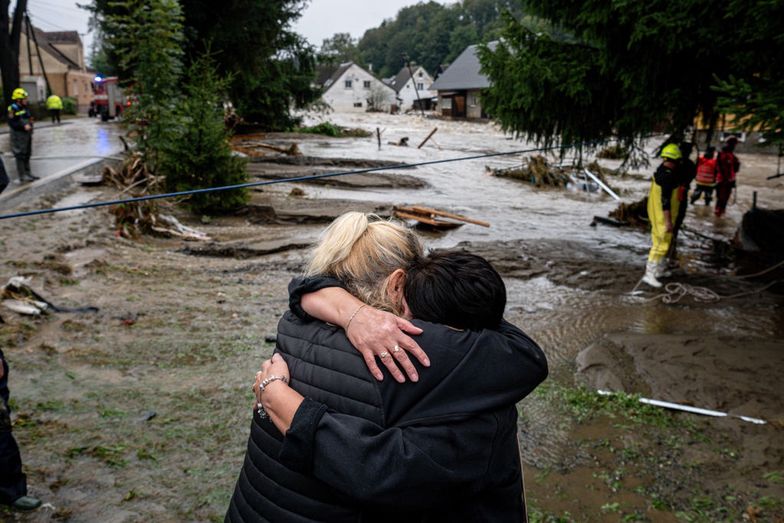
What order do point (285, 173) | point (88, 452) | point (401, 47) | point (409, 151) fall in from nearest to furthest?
point (88, 452) < point (285, 173) < point (409, 151) < point (401, 47)

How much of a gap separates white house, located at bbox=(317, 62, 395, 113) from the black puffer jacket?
94.1m

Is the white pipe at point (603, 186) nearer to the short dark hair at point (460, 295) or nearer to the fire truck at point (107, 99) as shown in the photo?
the short dark hair at point (460, 295)

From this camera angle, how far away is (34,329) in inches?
224

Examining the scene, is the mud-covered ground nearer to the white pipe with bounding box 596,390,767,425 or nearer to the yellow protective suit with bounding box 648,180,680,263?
the white pipe with bounding box 596,390,767,425

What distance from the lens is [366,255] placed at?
173cm

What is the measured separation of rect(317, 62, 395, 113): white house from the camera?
93000 millimetres

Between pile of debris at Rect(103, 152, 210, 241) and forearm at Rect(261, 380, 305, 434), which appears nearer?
forearm at Rect(261, 380, 305, 434)

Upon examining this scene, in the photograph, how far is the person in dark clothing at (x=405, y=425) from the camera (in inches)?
53.5

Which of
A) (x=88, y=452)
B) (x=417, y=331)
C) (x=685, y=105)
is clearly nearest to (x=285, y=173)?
(x=685, y=105)

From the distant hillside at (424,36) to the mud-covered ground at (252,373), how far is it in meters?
94.5

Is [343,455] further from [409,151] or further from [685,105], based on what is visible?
[409,151]

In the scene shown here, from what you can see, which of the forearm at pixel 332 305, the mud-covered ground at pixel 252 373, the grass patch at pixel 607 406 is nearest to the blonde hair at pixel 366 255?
the forearm at pixel 332 305

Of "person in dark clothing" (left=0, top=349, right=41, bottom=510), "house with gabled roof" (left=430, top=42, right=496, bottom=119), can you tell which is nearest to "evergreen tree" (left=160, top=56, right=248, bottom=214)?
"person in dark clothing" (left=0, top=349, right=41, bottom=510)

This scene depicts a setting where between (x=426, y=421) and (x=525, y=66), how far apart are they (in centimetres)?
880
